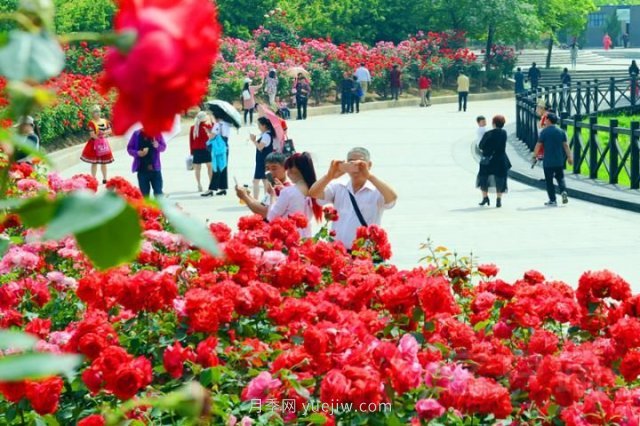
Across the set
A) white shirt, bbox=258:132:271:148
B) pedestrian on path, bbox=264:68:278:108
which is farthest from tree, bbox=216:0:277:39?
white shirt, bbox=258:132:271:148

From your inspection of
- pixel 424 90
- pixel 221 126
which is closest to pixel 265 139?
pixel 221 126

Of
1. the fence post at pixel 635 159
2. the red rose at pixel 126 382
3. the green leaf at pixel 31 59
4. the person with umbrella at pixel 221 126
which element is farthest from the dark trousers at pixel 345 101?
the green leaf at pixel 31 59

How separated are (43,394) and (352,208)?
5.22 meters

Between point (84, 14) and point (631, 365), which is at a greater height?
point (631, 365)

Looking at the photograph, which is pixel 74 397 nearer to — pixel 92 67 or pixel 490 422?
pixel 490 422

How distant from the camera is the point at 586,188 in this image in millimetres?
20516

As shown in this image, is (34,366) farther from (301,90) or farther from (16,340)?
(301,90)

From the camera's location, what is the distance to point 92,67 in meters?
40.3

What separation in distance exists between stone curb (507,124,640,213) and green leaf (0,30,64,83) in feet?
58.3

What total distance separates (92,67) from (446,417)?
37050 mm

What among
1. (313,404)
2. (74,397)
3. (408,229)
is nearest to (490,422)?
(313,404)

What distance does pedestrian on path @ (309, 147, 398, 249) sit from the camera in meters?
9.20

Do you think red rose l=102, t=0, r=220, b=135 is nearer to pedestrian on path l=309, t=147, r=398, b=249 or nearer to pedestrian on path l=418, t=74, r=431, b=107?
pedestrian on path l=309, t=147, r=398, b=249

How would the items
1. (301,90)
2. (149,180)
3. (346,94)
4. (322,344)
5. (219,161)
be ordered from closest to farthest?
(322,344)
(149,180)
(219,161)
(301,90)
(346,94)
